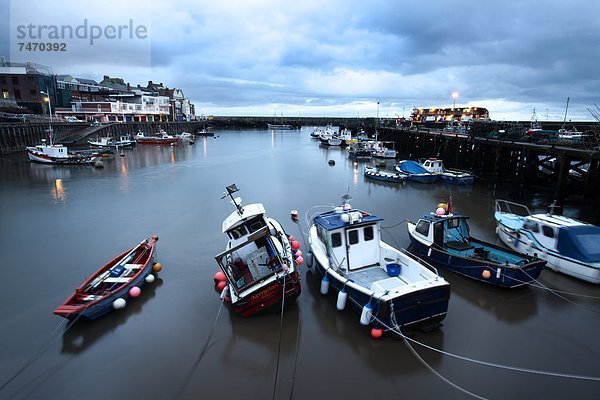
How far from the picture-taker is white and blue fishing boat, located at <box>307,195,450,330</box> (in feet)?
27.4

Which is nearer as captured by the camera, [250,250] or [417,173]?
[250,250]

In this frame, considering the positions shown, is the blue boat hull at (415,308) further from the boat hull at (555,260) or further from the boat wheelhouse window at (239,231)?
the boat hull at (555,260)

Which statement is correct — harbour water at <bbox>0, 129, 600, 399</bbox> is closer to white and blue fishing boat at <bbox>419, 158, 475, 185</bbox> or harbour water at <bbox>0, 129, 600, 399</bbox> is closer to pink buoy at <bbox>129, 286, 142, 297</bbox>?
pink buoy at <bbox>129, 286, 142, 297</bbox>

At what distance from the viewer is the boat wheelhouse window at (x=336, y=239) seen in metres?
10.6

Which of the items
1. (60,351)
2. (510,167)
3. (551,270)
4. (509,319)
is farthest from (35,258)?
(510,167)

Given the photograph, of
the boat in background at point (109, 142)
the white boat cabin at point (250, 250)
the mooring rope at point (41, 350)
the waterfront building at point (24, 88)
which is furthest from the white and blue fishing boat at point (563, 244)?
the waterfront building at point (24, 88)

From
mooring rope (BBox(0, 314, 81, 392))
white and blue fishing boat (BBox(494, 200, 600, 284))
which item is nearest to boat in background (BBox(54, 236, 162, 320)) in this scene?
mooring rope (BBox(0, 314, 81, 392))

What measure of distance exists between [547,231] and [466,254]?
3.18 metres

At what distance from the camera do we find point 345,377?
7684 mm

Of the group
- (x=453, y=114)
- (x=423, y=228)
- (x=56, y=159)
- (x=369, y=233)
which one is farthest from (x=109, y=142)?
(x=453, y=114)

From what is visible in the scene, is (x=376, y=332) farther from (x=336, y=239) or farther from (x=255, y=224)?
(x=255, y=224)

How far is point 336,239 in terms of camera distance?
10641 mm

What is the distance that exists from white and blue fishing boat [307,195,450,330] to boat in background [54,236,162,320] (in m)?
5.94

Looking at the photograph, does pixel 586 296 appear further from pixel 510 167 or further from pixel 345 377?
pixel 510 167
